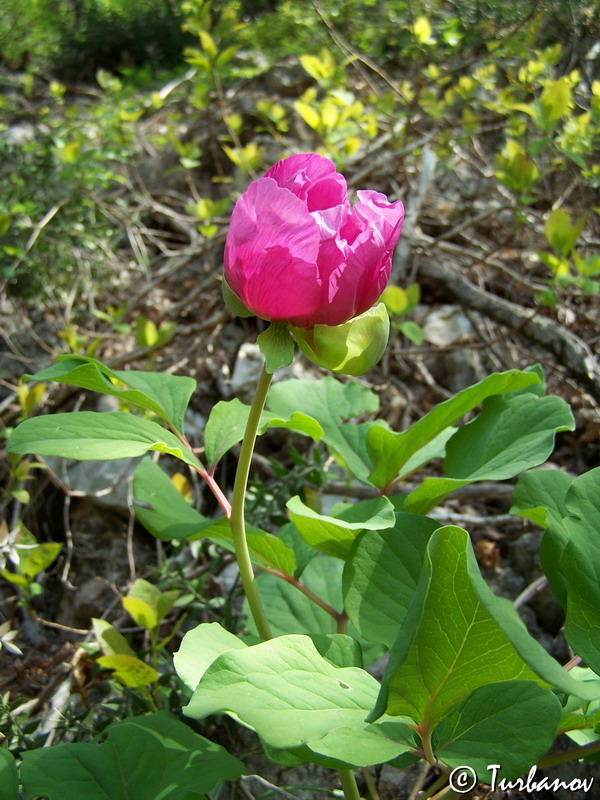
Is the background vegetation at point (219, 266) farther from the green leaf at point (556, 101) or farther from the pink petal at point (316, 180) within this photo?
the pink petal at point (316, 180)

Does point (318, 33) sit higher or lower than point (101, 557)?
higher

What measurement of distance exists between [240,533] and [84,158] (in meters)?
1.91

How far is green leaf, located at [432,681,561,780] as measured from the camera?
0.64m

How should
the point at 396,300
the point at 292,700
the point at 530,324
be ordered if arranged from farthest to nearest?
1. the point at 530,324
2. the point at 396,300
3. the point at 292,700

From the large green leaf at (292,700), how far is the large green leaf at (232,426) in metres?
0.31

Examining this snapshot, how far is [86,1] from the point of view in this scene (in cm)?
522

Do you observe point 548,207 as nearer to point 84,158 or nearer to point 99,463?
point 84,158

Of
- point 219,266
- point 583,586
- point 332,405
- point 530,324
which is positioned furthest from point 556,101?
point 583,586

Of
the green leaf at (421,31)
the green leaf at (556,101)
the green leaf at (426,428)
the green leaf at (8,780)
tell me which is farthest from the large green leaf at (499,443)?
the green leaf at (421,31)

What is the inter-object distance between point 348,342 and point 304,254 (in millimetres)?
109

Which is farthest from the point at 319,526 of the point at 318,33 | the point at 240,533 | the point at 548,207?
the point at 318,33

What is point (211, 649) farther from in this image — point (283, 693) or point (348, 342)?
point (348, 342)

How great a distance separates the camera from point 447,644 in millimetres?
677

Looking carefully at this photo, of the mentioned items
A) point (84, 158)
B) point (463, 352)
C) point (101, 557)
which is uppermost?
point (84, 158)
